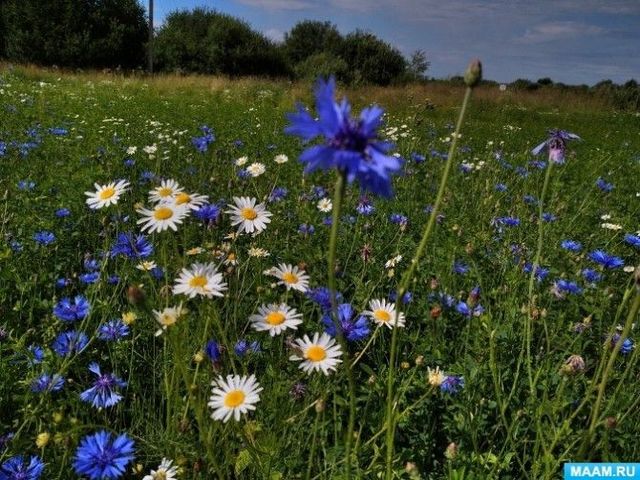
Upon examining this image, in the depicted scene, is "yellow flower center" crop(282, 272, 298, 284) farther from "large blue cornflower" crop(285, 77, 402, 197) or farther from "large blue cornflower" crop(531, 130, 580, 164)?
"large blue cornflower" crop(531, 130, 580, 164)

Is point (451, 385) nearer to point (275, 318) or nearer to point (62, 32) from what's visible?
point (275, 318)

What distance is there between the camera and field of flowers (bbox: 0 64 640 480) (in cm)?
115

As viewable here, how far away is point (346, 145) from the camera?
2.31ft

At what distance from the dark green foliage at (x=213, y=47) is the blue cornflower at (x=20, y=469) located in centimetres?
2842

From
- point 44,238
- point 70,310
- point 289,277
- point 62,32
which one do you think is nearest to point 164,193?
point 289,277

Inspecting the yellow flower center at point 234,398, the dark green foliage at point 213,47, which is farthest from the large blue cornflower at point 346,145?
the dark green foliage at point 213,47

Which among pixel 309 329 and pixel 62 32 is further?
pixel 62 32

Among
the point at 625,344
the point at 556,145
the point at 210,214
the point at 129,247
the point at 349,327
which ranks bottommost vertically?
the point at 625,344

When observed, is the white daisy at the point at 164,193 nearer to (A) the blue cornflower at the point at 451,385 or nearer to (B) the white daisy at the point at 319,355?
(B) the white daisy at the point at 319,355

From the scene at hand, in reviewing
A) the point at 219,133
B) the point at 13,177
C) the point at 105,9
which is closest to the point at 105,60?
the point at 105,9

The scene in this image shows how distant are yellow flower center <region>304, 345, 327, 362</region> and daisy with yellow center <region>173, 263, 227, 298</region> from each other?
0.23 m

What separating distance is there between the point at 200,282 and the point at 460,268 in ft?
4.25

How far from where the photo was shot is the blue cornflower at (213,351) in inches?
49.9

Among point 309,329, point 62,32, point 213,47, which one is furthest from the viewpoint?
point 213,47
